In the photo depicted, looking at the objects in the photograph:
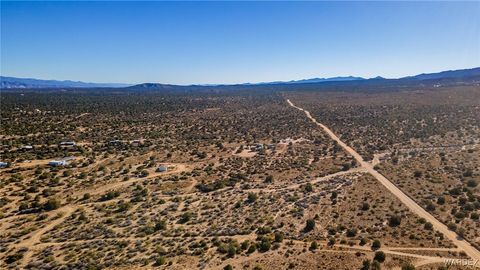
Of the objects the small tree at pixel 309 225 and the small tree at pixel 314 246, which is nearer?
the small tree at pixel 314 246

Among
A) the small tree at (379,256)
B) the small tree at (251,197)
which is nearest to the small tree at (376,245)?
the small tree at (379,256)

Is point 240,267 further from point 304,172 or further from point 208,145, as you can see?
point 208,145

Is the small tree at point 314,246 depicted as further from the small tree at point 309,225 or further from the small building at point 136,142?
the small building at point 136,142

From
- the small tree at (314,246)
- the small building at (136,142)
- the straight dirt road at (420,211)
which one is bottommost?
the small tree at (314,246)

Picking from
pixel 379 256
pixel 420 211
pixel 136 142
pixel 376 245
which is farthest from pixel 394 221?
pixel 136 142

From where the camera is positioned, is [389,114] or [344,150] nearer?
[344,150]

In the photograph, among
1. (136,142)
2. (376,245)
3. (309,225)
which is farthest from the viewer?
(136,142)

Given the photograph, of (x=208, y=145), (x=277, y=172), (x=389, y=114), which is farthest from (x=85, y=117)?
(x=389, y=114)

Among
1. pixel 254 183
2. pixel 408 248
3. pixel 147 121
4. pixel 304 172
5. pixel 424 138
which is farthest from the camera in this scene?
pixel 147 121

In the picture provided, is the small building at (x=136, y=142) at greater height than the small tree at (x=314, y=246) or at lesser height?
greater

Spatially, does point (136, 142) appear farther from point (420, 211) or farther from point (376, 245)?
point (376, 245)

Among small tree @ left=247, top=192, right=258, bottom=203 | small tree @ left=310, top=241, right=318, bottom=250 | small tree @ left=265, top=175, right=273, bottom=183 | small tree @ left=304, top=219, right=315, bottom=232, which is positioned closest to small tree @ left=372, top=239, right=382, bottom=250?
small tree @ left=310, top=241, right=318, bottom=250
